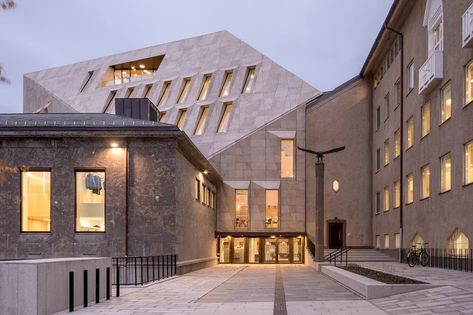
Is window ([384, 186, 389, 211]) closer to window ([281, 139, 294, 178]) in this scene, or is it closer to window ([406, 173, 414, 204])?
window ([406, 173, 414, 204])

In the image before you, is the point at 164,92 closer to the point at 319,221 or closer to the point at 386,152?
the point at 386,152

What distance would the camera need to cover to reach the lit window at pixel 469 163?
2122 cm

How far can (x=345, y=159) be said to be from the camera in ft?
134

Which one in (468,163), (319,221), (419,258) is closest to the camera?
(468,163)

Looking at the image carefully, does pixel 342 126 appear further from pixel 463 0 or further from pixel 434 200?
pixel 463 0

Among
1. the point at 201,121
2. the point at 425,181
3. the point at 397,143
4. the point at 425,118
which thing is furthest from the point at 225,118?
the point at 425,181

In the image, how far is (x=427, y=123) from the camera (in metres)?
27.4

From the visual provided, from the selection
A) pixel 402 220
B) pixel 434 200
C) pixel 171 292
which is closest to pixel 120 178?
pixel 171 292

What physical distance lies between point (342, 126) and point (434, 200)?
15728 millimetres

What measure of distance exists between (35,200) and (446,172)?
1651cm

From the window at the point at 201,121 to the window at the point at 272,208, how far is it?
7239 mm

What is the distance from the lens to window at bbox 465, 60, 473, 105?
21.2 m

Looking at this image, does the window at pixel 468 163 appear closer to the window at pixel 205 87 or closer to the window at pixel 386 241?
the window at pixel 386 241

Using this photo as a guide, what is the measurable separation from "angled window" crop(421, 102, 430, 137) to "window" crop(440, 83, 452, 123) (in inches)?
89.4
